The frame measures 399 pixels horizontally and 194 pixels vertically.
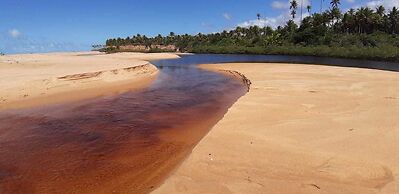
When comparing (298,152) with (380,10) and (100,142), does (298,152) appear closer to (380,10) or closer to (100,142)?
(100,142)

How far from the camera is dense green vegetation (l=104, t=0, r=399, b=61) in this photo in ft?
223

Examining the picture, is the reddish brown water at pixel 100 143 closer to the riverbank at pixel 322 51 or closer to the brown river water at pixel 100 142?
the brown river water at pixel 100 142

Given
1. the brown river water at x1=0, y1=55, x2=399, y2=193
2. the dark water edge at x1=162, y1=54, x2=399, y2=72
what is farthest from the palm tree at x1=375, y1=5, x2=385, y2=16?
the brown river water at x1=0, y1=55, x2=399, y2=193

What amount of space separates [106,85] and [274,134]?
55.9 feet

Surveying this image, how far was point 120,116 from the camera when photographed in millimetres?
15375

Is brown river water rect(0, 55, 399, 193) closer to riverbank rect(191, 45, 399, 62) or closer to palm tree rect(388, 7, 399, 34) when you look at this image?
riverbank rect(191, 45, 399, 62)

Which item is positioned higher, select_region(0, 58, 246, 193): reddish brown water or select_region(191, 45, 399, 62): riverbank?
select_region(191, 45, 399, 62): riverbank

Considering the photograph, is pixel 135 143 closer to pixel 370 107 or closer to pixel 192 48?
pixel 370 107

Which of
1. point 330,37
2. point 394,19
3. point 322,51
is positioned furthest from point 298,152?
point 394,19

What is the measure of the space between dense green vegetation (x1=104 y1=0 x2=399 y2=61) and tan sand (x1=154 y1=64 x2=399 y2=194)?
50618 millimetres

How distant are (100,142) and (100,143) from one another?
0.38 ft

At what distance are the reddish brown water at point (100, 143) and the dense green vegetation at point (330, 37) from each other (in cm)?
5210

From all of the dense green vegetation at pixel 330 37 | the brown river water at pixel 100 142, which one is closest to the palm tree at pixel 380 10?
the dense green vegetation at pixel 330 37

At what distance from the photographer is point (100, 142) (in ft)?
37.6
